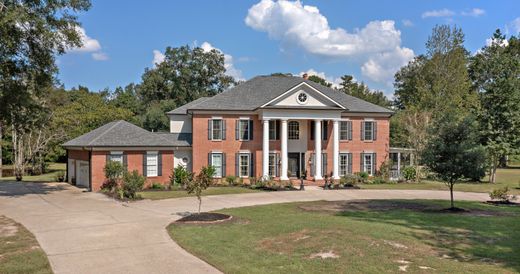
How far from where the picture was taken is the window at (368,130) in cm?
3634

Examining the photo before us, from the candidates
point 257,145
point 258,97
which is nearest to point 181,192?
point 257,145

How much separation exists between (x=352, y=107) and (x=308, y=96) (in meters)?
5.08

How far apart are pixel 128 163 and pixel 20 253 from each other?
721 inches

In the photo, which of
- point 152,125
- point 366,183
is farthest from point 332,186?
point 152,125

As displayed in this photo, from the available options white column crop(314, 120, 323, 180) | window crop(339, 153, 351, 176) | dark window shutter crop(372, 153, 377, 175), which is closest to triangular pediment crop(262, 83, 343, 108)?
white column crop(314, 120, 323, 180)

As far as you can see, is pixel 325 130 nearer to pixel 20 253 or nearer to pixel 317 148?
pixel 317 148

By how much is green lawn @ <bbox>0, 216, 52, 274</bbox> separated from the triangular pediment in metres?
20.7

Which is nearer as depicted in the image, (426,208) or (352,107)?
(426,208)

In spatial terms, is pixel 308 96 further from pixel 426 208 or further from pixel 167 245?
pixel 167 245

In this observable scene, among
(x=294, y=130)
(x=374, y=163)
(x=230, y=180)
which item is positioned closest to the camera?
(x=230, y=180)

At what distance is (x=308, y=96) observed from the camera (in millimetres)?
33156

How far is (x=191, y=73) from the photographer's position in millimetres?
66875

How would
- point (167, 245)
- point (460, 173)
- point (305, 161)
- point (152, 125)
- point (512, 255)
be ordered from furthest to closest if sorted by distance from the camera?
point (152, 125) → point (305, 161) → point (460, 173) → point (167, 245) → point (512, 255)

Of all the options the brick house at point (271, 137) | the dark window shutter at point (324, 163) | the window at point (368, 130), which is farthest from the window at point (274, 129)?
the window at point (368, 130)
